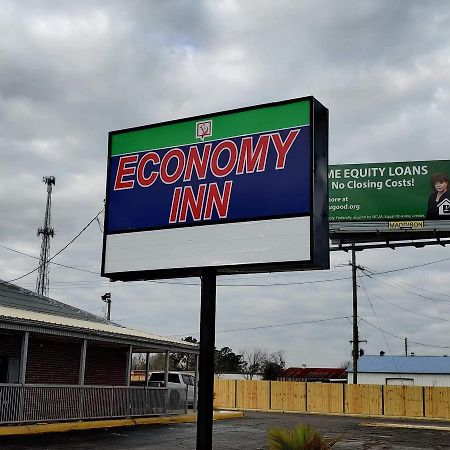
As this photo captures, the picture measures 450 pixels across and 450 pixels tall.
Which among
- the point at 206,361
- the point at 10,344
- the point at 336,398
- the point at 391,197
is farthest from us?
the point at 336,398

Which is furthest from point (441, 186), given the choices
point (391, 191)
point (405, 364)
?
point (405, 364)

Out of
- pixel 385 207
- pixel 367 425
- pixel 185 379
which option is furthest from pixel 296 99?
pixel 185 379

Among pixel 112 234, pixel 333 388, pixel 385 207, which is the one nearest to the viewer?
pixel 112 234

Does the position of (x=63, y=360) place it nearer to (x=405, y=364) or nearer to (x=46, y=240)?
(x=46, y=240)

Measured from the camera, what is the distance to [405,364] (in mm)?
60969

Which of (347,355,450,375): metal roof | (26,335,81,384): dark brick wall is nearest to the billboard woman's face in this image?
(26,335,81,384): dark brick wall

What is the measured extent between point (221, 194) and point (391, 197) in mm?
18463

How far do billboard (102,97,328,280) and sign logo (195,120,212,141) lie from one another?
2cm

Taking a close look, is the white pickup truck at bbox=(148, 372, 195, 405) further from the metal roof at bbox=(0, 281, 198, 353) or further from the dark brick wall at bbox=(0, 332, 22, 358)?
the dark brick wall at bbox=(0, 332, 22, 358)

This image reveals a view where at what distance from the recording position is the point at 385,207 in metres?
28.1

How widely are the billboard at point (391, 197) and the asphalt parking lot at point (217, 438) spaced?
8.04 meters

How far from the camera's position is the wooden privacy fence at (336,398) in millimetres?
38406

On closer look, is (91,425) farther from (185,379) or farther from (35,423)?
(185,379)

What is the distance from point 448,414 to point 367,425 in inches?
412
